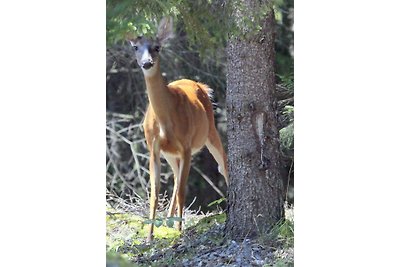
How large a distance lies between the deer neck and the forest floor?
15.7 inches

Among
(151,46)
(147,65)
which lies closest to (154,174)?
(147,65)

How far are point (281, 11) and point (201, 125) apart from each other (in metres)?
0.61

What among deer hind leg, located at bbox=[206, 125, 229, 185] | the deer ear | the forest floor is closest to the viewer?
the deer ear

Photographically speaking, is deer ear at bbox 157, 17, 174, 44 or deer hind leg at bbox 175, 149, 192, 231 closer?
deer ear at bbox 157, 17, 174, 44

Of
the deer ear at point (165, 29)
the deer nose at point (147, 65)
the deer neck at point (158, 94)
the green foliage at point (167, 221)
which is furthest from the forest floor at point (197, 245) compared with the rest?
the deer ear at point (165, 29)

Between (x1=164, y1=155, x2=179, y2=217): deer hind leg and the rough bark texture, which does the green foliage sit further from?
the rough bark texture

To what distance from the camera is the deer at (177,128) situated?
4.10 metres

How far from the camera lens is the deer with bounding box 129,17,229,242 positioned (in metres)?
4.10

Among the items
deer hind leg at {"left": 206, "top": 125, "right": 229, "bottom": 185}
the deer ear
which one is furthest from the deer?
the deer ear
